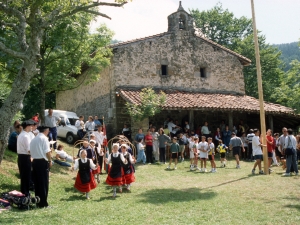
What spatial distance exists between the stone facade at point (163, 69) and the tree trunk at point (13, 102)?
9.85 meters

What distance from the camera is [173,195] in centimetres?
955

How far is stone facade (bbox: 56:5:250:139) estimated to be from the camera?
19.8 meters

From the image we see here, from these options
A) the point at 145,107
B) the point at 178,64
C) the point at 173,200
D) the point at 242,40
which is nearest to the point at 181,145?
the point at 145,107

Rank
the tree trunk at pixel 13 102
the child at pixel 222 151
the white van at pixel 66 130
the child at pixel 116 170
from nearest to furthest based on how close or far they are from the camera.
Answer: the tree trunk at pixel 13 102 → the child at pixel 116 170 → the child at pixel 222 151 → the white van at pixel 66 130

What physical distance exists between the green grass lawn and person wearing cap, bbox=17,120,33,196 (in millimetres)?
790

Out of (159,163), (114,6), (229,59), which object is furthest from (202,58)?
(114,6)

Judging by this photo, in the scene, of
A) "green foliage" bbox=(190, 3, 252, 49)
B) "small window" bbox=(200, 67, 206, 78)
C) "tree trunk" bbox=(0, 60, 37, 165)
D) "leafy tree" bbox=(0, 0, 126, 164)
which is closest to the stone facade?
"small window" bbox=(200, 67, 206, 78)

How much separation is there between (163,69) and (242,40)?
17.3 meters

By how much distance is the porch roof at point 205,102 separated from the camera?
717 inches

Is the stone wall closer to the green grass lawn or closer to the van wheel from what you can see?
the van wheel

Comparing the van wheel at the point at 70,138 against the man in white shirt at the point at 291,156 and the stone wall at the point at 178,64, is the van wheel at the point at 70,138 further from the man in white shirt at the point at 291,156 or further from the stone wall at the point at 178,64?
the man in white shirt at the point at 291,156

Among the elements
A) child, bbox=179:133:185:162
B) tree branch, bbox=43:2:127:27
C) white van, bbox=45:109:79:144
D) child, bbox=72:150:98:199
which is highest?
tree branch, bbox=43:2:127:27

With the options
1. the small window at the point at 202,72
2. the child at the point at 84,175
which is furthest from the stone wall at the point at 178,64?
the child at the point at 84,175

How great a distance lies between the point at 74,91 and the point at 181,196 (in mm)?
17323
